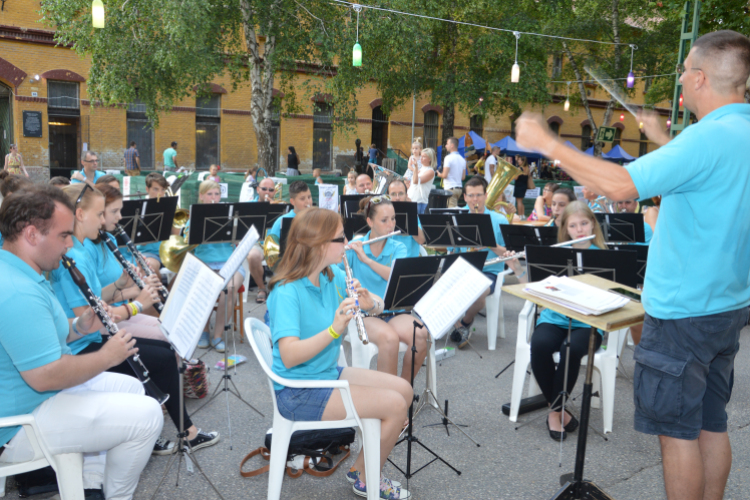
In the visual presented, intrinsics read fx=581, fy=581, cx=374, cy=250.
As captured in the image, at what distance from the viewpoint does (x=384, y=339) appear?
13.1 feet

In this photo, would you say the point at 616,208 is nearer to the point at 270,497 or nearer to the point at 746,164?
the point at 746,164

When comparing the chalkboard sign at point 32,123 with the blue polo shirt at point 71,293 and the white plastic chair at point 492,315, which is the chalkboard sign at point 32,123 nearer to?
the blue polo shirt at point 71,293

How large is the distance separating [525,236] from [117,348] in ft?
12.3

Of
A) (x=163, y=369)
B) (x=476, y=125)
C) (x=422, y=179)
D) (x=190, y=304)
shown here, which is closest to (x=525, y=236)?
(x=163, y=369)

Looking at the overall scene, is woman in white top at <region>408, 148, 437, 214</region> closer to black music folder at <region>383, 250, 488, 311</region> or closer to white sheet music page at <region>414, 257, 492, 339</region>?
black music folder at <region>383, 250, 488, 311</region>

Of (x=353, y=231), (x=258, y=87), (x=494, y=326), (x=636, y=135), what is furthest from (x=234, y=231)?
(x=636, y=135)

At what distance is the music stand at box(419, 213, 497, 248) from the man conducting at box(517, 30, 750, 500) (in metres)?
3.20

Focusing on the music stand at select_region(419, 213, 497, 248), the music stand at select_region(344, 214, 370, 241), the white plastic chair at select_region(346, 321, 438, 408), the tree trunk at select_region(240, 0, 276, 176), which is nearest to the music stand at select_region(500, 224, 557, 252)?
the music stand at select_region(419, 213, 497, 248)

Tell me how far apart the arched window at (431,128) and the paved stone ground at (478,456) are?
20061 millimetres

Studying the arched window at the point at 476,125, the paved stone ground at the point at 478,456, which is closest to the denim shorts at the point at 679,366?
the paved stone ground at the point at 478,456

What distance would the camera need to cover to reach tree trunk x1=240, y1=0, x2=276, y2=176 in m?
12.4

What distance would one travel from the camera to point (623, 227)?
5.76 metres

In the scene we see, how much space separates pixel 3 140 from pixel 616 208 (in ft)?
57.8

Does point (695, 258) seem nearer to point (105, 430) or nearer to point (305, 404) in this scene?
point (305, 404)
